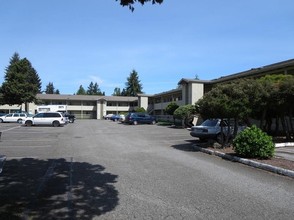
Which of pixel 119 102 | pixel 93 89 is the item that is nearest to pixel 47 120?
pixel 119 102

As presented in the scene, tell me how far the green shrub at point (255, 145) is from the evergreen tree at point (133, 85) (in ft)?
326

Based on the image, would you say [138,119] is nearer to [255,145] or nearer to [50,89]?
[255,145]

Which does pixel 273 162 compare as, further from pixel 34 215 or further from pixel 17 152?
pixel 17 152

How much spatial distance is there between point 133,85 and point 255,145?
331 ft

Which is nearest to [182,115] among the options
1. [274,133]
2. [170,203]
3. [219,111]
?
[274,133]

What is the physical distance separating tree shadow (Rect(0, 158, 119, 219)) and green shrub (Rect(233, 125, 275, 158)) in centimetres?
537

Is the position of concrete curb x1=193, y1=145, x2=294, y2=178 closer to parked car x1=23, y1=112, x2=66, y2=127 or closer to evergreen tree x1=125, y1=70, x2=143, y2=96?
parked car x1=23, y1=112, x2=66, y2=127

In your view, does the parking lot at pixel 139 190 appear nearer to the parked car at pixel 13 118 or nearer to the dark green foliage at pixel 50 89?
the parked car at pixel 13 118

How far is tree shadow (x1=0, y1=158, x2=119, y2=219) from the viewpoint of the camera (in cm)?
583

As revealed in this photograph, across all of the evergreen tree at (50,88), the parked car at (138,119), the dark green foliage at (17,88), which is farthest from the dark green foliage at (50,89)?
the parked car at (138,119)

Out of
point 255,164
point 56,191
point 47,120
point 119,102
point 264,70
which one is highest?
point 264,70

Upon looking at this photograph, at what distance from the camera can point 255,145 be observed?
1208cm

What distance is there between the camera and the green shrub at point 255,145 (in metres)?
11.9

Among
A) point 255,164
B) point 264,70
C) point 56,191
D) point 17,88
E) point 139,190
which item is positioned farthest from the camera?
point 17,88
